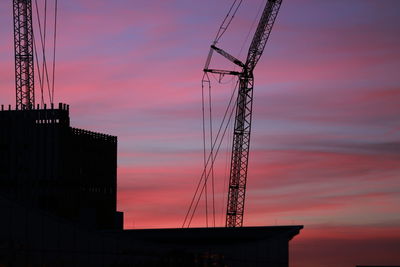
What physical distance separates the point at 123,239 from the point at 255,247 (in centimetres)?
3095

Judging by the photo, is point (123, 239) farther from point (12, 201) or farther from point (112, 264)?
point (12, 201)

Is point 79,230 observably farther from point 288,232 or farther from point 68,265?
point 288,232

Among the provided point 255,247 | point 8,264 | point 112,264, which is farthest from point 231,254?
point 8,264

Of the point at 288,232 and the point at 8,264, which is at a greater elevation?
the point at 288,232

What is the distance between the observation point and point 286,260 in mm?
136500

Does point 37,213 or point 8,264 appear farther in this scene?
point 37,213

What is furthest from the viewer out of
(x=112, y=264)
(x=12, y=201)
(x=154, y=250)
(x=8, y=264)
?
(x=154, y=250)

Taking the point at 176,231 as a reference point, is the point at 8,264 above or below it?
below

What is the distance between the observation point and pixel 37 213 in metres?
92.2

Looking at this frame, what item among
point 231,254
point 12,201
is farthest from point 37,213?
point 231,254

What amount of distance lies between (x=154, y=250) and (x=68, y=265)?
15.3m

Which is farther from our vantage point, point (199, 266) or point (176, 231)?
point (176, 231)

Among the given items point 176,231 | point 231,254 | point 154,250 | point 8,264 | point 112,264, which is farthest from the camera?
A: point 176,231

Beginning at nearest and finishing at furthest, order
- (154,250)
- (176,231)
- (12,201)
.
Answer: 1. (12,201)
2. (154,250)
3. (176,231)
